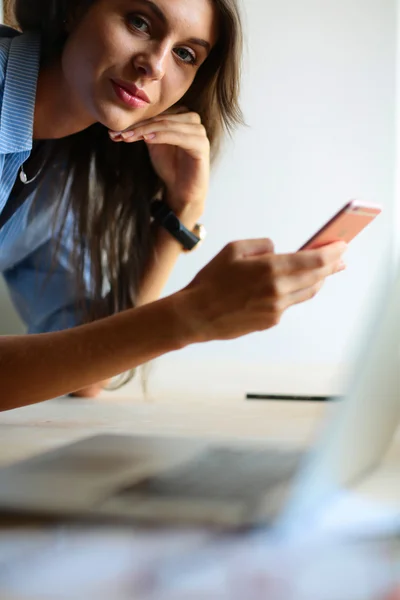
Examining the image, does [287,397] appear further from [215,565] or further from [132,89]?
[215,565]

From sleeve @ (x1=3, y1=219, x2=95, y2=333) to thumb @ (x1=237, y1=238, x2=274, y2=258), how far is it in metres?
0.58

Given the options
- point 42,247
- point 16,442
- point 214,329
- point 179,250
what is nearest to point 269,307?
point 214,329

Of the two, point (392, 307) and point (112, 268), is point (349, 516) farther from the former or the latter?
point (112, 268)

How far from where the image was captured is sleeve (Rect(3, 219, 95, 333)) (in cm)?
118

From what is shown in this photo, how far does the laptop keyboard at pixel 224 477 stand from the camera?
0.47 m

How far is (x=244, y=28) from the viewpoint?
1.08 metres

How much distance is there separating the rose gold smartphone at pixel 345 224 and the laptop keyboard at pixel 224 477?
18cm

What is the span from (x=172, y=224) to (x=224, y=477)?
0.66 meters

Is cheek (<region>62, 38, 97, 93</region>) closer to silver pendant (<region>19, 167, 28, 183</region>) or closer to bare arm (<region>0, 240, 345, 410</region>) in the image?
silver pendant (<region>19, 167, 28, 183</region>)

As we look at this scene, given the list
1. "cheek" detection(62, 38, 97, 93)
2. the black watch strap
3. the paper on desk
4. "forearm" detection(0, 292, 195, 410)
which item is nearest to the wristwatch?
the black watch strap

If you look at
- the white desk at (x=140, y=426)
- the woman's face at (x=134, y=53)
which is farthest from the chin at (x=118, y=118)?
the white desk at (x=140, y=426)

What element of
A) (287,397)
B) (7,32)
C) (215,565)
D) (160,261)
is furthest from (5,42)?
(215,565)

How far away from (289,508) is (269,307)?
21cm

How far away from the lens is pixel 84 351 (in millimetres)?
660
